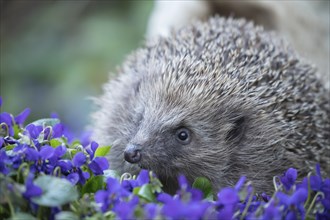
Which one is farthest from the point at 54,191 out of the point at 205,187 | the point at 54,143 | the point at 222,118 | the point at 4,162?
the point at 222,118

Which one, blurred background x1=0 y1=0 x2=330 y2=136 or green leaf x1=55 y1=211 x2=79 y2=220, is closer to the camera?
green leaf x1=55 y1=211 x2=79 y2=220

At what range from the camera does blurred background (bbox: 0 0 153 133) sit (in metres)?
4.16

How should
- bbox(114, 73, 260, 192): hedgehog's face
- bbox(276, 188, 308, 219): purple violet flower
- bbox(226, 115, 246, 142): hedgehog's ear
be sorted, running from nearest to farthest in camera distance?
bbox(276, 188, 308, 219): purple violet flower
bbox(114, 73, 260, 192): hedgehog's face
bbox(226, 115, 246, 142): hedgehog's ear

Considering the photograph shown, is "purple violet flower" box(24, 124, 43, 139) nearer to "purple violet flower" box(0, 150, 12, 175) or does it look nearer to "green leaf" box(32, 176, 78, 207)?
"purple violet flower" box(0, 150, 12, 175)

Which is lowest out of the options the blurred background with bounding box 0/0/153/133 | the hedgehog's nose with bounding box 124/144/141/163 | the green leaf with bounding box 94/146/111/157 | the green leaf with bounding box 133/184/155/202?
the green leaf with bounding box 133/184/155/202

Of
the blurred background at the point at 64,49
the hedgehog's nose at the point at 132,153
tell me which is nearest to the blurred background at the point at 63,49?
the blurred background at the point at 64,49

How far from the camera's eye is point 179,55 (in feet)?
7.07

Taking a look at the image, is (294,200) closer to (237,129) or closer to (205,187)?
(205,187)

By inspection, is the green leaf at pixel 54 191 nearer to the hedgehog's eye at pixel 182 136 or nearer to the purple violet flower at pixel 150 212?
the purple violet flower at pixel 150 212

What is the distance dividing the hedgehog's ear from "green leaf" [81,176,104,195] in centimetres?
70

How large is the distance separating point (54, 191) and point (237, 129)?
0.98 metres

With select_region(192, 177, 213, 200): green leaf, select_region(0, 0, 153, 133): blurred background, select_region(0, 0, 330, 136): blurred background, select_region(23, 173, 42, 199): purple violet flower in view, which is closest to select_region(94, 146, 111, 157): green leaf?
select_region(192, 177, 213, 200): green leaf

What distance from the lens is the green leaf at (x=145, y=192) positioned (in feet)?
4.53

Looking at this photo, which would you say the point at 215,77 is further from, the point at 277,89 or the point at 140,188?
the point at 140,188
